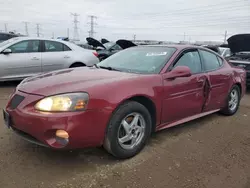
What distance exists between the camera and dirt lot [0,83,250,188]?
2523mm

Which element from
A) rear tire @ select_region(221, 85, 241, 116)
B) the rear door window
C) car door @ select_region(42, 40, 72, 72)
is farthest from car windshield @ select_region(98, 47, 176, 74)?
car door @ select_region(42, 40, 72, 72)

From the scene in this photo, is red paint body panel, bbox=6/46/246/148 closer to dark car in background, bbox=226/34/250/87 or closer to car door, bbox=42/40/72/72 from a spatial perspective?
car door, bbox=42/40/72/72

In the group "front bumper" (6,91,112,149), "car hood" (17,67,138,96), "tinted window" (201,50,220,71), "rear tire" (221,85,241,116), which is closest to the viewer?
"front bumper" (6,91,112,149)

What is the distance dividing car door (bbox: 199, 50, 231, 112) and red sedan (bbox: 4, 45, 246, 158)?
0.7 inches

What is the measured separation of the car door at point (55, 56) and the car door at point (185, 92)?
14.2 ft

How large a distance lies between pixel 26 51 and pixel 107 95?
4971mm

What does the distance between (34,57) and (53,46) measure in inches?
27.2

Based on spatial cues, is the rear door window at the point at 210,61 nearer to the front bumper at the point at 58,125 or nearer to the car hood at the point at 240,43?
the front bumper at the point at 58,125

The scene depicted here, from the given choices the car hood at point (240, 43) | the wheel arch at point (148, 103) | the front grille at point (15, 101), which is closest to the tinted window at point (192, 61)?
the wheel arch at point (148, 103)

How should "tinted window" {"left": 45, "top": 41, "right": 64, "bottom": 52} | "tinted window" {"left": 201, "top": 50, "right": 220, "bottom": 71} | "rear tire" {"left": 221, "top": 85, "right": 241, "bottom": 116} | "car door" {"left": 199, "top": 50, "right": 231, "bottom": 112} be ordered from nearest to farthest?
"car door" {"left": 199, "top": 50, "right": 231, "bottom": 112}, "tinted window" {"left": 201, "top": 50, "right": 220, "bottom": 71}, "rear tire" {"left": 221, "top": 85, "right": 241, "bottom": 116}, "tinted window" {"left": 45, "top": 41, "right": 64, "bottom": 52}

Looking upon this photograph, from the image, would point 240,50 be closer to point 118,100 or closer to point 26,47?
point 26,47

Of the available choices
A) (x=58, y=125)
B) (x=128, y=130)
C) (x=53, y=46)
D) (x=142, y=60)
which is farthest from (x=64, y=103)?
(x=53, y=46)

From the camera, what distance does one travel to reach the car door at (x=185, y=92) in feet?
11.1

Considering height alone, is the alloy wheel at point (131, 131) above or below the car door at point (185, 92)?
below
